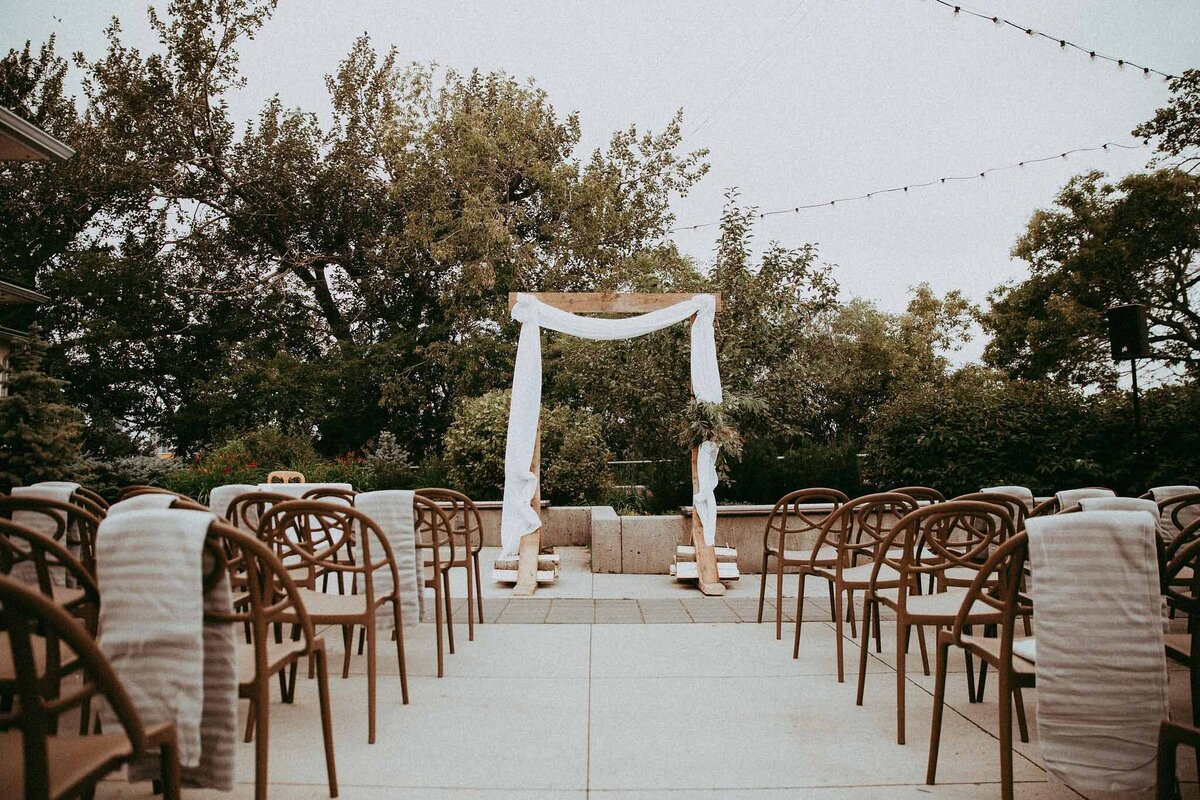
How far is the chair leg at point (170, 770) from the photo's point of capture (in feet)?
4.33

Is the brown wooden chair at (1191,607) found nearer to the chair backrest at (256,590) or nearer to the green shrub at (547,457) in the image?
the chair backrest at (256,590)

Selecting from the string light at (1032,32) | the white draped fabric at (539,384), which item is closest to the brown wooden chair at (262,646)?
the white draped fabric at (539,384)

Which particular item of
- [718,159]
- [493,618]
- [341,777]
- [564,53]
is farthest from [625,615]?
[564,53]

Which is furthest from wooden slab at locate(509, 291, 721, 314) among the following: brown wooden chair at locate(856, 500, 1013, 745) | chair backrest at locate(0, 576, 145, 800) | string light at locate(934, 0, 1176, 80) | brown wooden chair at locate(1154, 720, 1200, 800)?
chair backrest at locate(0, 576, 145, 800)

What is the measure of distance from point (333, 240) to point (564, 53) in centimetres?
717

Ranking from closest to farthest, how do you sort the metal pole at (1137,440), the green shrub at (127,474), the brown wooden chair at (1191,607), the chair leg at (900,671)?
the brown wooden chair at (1191,607) < the chair leg at (900,671) < the metal pole at (1137,440) < the green shrub at (127,474)

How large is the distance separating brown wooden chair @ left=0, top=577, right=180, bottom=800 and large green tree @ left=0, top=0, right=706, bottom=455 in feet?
43.5

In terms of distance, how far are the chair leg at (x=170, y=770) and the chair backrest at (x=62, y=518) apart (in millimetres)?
1099

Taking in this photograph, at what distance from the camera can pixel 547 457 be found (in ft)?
28.4

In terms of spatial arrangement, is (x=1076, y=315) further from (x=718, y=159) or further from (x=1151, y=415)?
(x=1151, y=415)

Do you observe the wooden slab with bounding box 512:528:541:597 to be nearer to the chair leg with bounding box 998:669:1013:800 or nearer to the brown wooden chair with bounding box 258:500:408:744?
the brown wooden chair with bounding box 258:500:408:744

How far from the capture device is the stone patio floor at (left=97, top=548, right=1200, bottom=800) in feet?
7.69

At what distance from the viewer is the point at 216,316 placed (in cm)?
1800

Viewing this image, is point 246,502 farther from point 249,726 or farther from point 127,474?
point 127,474
